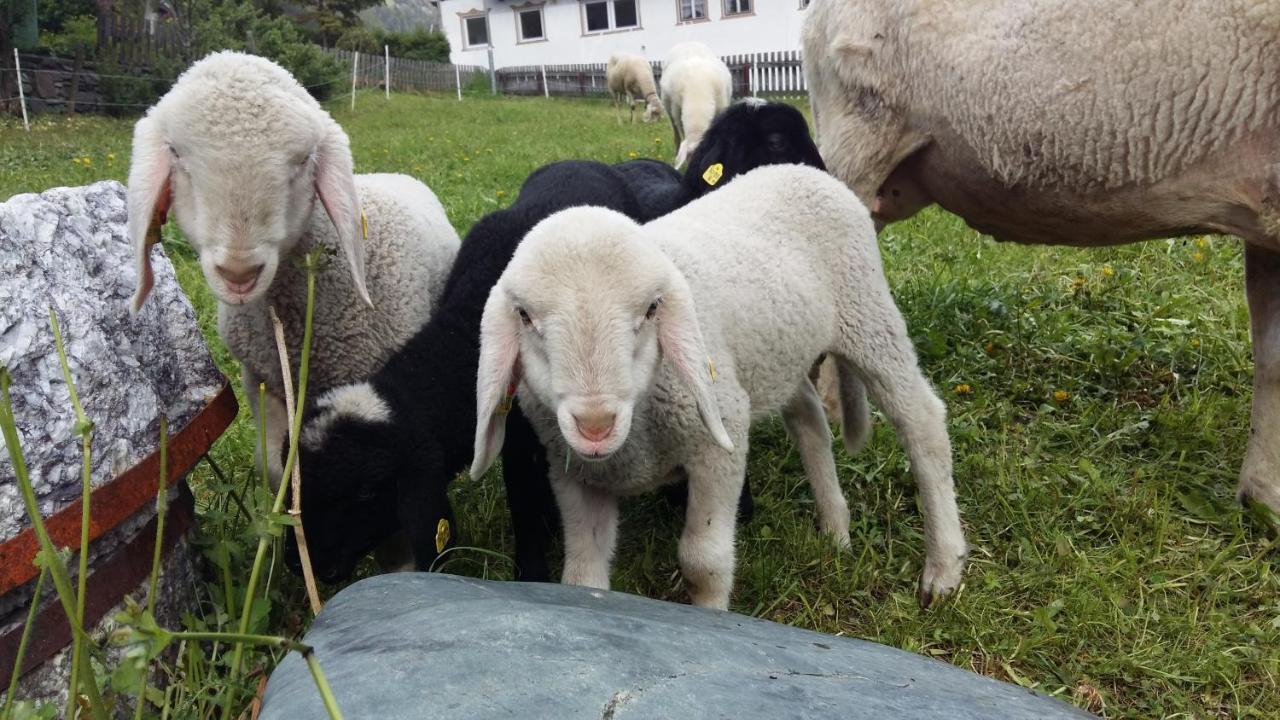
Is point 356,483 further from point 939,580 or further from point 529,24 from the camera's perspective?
point 529,24

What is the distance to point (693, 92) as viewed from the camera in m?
11.0

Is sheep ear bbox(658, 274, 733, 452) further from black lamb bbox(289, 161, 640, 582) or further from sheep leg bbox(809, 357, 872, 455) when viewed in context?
sheep leg bbox(809, 357, 872, 455)

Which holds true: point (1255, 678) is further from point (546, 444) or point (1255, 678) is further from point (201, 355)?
point (201, 355)

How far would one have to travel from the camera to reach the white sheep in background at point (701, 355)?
2.14 m

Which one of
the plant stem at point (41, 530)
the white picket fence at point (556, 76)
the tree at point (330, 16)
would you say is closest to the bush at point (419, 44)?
the tree at point (330, 16)

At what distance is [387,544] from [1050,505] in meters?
2.22

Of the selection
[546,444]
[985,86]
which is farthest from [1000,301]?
[546,444]

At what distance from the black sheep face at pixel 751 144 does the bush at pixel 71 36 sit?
1603 cm

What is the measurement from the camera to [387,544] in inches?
119

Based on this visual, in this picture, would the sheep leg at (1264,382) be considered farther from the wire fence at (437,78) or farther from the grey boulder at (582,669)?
the wire fence at (437,78)

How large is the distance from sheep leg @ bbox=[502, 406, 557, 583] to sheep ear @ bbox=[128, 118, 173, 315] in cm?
103

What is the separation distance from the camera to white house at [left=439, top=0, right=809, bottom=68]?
30.2 m

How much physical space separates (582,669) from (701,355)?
3.06ft

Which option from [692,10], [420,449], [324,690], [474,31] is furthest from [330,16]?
[324,690]
